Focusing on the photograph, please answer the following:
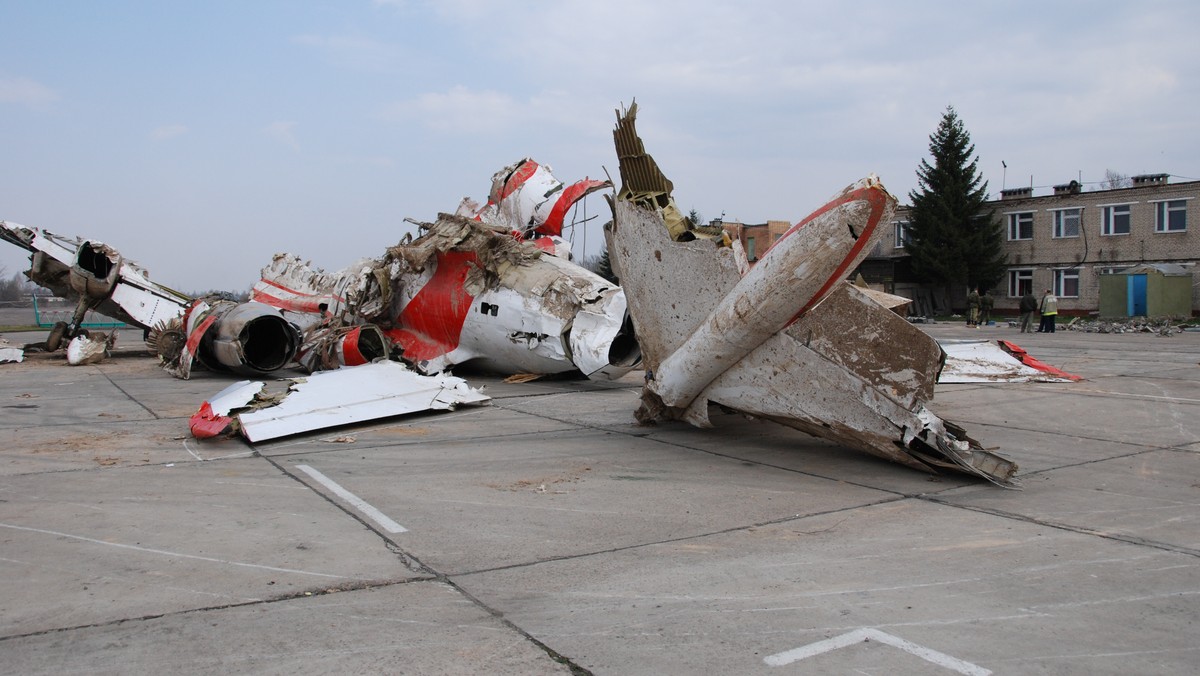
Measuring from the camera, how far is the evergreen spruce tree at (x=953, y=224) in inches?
1638

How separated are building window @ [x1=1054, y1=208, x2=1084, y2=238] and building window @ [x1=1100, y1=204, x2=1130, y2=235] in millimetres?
1087

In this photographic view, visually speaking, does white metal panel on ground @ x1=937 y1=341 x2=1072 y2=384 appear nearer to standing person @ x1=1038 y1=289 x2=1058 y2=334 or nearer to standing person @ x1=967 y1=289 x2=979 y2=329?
standing person @ x1=1038 y1=289 x2=1058 y2=334

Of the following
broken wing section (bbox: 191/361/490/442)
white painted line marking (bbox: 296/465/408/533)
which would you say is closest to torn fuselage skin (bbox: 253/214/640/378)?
broken wing section (bbox: 191/361/490/442)

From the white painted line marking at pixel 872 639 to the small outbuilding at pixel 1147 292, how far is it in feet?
109

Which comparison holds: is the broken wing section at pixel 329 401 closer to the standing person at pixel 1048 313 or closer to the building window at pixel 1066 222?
the standing person at pixel 1048 313

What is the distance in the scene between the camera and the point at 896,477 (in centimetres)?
663

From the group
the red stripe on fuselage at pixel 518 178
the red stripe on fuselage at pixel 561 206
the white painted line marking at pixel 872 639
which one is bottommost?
the white painted line marking at pixel 872 639

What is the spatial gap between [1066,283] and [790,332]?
124 feet

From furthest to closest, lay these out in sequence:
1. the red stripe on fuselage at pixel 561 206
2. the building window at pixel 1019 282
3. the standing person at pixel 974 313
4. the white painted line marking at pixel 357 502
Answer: the building window at pixel 1019 282, the standing person at pixel 974 313, the red stripe on fuselage at pixel 561 206, the white painted line marking at pixel 357 502

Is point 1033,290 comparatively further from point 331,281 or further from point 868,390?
point 868,390

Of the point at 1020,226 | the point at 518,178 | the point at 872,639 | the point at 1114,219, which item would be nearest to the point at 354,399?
the point at 518,178

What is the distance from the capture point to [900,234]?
47281 millimetres

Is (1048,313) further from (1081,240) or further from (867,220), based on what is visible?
(867,220)

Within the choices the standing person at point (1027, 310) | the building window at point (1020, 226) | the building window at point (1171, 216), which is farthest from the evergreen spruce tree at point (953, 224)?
the standing person at point (1027, 310)
